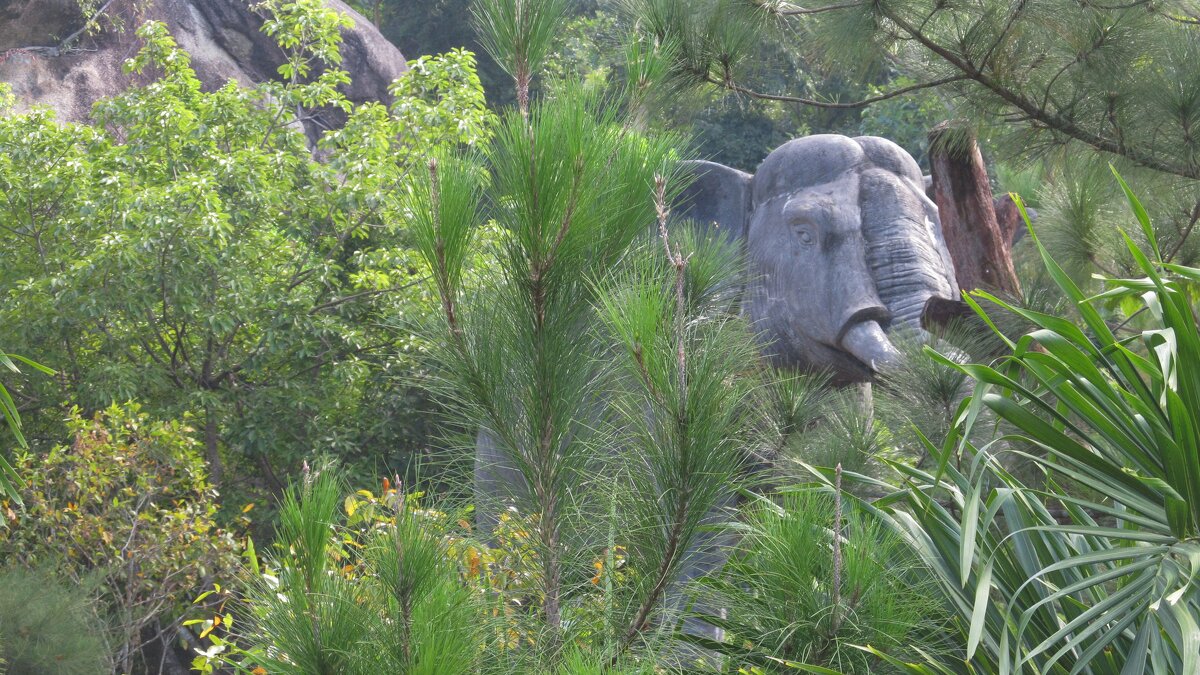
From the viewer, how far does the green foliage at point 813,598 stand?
2275 millimetres

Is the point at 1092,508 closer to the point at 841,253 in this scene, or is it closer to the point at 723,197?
the point at 841,253

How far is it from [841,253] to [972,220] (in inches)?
52.8

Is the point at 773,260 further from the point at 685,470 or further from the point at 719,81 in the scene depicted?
the point at 685,470

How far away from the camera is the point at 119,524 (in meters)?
6.67

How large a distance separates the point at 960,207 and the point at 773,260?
5.40 feet

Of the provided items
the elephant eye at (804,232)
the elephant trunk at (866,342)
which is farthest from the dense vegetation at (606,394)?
the elephant eye at (804,232)

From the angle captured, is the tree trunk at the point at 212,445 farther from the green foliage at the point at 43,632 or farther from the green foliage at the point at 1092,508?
the green foliage at the point at 1092,508

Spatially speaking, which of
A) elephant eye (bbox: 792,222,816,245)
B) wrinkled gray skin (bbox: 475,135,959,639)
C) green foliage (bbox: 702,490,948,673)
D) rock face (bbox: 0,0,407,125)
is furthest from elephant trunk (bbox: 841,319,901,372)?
rock face (bbox: 0,0,407,125)

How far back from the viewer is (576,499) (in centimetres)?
266

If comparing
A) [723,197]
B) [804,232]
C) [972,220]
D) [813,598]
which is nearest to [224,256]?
[723,197]

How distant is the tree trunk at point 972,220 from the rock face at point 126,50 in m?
9.74

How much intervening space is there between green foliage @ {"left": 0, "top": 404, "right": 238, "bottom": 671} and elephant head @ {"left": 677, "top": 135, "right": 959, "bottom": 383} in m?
2.92

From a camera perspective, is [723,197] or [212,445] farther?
[212,445]

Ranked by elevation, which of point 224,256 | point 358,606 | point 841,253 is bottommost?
point 224,256
